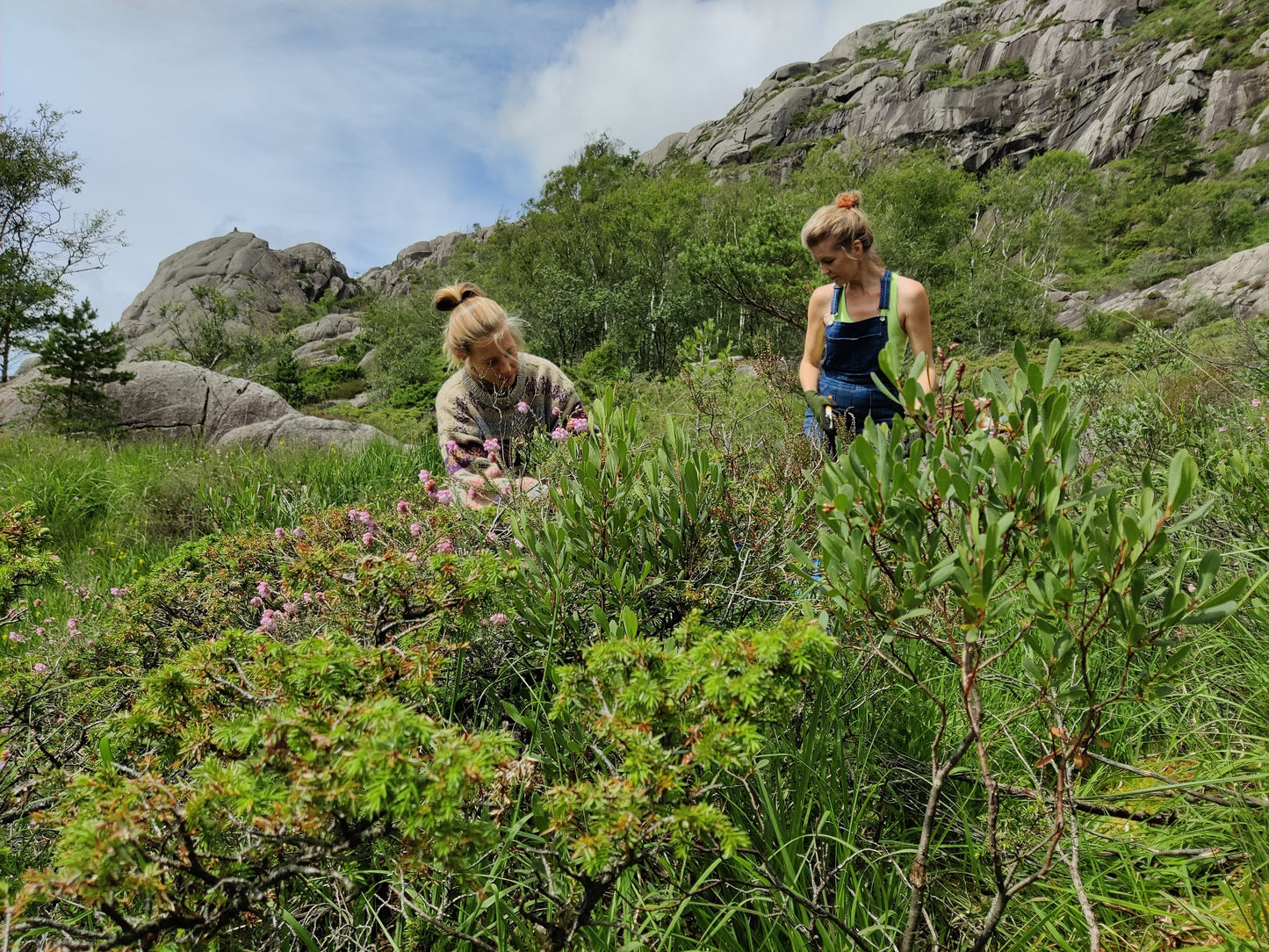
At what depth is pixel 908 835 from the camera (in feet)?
5.03

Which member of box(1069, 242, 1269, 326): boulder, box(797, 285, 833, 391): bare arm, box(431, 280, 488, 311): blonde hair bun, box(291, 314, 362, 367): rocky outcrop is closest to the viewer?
box(797, 285, 833, 391): bare arm

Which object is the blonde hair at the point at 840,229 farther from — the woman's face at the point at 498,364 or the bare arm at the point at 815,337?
the woman's face at the point at 498,364

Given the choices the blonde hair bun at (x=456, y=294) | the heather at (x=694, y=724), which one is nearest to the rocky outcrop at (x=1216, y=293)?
the blonde hair bun at (x=456, y=294)

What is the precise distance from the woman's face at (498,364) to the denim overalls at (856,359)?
1.64 metres

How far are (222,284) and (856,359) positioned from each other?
73.7m

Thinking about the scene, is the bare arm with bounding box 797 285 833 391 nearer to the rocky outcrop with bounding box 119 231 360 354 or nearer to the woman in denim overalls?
the woman in denim overalls

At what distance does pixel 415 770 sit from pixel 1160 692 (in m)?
1.12

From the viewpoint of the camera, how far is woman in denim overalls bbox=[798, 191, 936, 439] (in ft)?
9.38

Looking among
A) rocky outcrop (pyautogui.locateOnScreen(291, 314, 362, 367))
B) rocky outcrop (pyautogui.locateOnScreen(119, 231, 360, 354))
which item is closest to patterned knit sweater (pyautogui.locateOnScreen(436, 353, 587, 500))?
rocky outcrop (pyautogui.locateOnScreen(291, 314, 362, 367))

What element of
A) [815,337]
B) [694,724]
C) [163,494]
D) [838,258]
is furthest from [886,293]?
[163,494]

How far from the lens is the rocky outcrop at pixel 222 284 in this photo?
57.6m

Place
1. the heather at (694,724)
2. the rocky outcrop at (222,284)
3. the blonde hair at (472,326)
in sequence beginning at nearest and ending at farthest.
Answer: the heather at (694,724) < the blonde hair at (472,326) < the rocky outcrop at (222,284)

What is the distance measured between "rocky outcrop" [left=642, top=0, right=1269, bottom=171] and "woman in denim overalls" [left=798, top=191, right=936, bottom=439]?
154 feet

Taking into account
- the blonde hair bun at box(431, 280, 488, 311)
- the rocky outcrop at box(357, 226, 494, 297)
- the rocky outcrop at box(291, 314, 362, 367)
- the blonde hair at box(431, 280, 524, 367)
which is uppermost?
the rocky outcrop at box(357, 226, 494, 297)
